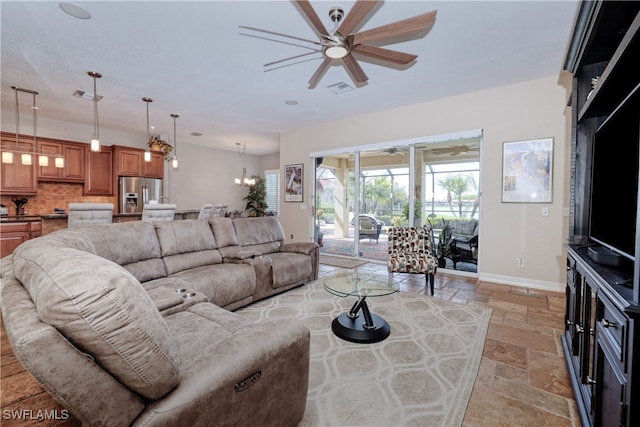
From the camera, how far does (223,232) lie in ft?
11.8

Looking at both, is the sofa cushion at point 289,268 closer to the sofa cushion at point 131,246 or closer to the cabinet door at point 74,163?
the sofa cushion at point 131,246

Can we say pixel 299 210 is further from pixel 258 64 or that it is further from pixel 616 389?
pixel 616 389

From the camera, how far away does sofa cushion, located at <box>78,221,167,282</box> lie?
8.12 ft

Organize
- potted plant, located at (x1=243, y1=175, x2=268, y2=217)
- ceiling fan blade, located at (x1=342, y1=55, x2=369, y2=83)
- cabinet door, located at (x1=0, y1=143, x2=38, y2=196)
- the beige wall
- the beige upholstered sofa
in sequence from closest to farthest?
1. the beige upholstered sofa
2. ceiling fan blade, located at (x1=342, y1=55, x2=369, y2=83)
3. the beige wall
4. cabinet door, located at (x1=0, y1=143, x2=38, y2=196)
5. potted plant, located at (x1=243, y1=175, x2=268, y2=217)

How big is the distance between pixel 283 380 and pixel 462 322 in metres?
2.18

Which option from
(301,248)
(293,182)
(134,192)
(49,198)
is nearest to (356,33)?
(301,248)

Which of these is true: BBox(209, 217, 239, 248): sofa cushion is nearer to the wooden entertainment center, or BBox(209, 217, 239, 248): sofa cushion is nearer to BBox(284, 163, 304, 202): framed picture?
BBox(284, 163, 304, 202): framed picture

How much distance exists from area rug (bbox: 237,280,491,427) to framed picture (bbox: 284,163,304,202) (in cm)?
366

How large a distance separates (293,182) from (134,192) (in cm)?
362

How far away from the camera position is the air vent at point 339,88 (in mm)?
4076

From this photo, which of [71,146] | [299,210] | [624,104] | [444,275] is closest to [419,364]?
[624,104]

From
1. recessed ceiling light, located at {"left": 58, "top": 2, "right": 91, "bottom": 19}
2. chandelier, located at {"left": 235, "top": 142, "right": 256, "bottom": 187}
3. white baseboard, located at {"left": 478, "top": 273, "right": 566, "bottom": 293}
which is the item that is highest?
recessed ceiling light, located at {"left": 58, "top": 2, "right": 91, "bottom": 19}

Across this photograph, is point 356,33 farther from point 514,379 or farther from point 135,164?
point 135,164

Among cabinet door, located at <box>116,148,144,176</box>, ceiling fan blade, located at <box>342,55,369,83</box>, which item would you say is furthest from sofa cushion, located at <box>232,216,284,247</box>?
cabinet door, located at <box>116,148,144,176</box>
